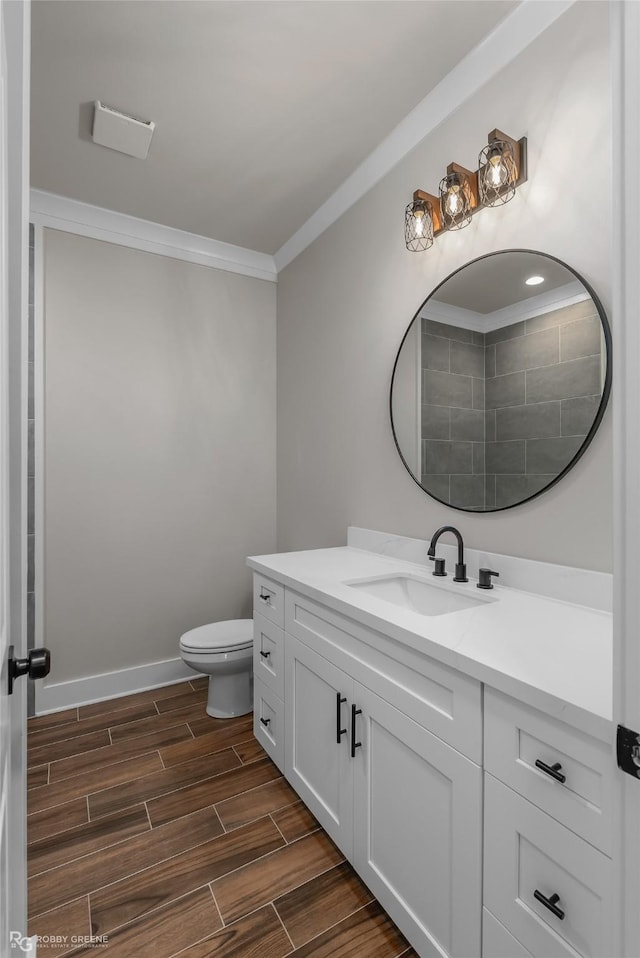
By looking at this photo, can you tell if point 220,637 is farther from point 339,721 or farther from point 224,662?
point 339,721

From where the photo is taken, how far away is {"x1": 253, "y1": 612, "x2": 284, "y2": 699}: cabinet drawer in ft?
6.14

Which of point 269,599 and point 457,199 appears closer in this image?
point 457,199

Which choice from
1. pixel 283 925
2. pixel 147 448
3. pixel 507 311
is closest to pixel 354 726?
pixel 283 925

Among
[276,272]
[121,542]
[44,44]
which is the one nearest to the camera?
[44,44]

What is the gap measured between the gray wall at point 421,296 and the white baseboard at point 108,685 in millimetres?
988

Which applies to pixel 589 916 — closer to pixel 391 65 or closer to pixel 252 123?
pixel 391 65

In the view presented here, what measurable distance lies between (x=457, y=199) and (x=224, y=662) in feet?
7.10

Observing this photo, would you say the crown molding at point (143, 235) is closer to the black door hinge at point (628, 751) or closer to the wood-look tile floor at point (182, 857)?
the wood-look tile floor at point (182, 857)

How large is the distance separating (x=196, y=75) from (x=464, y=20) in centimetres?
93

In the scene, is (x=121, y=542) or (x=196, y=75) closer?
(x=196, y=75)

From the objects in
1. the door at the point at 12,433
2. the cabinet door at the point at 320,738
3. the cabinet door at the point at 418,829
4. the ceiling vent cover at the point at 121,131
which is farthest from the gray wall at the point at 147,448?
the door at the point at 12,433

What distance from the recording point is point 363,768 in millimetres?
1362

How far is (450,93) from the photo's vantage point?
1.75 metres

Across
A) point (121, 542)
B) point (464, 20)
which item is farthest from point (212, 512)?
point (464, 20)
